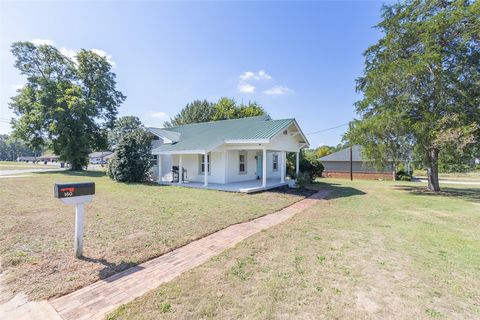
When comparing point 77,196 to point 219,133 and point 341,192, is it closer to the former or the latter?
point 219,133

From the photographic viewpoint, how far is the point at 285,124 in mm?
14242

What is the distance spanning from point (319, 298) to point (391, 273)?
1.68m

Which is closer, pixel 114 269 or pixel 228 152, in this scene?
pixel 114 269

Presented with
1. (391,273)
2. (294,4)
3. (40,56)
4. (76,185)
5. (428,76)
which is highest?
(40,56)

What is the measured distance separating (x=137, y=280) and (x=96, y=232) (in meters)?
2.79

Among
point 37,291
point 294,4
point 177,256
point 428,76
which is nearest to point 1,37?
point 37,291

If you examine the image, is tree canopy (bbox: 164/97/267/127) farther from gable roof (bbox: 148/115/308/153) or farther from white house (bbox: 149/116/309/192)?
white house (bbox: 149/116/309/192)

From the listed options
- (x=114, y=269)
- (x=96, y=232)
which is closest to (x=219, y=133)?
(x=96, y=232)

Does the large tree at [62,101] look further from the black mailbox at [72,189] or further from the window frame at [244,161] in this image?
the black mailbox at [72,189]

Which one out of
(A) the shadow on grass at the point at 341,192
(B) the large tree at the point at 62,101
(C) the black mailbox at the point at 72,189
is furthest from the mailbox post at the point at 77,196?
(B) the large tree at the point at 62,101

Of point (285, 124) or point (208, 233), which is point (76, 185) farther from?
point (285, 124)

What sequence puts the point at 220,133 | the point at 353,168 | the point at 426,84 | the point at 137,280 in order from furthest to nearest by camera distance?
the point at 353,168 → the point at 220,133 → the point at 426,84 → the point at 137,280

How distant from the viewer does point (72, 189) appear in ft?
13.0

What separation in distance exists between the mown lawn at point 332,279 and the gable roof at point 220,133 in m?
7.92
